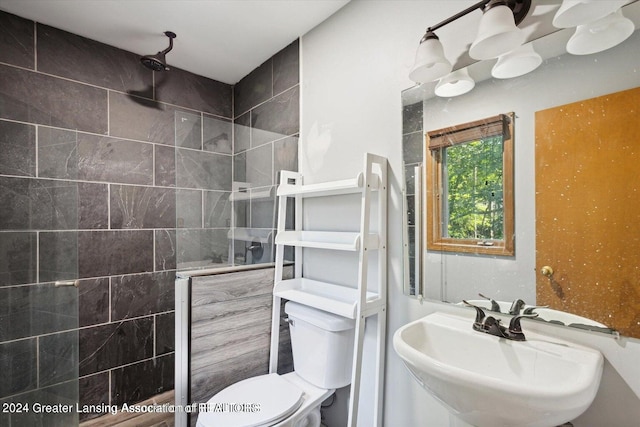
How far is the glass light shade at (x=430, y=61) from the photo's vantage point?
42.1 inches

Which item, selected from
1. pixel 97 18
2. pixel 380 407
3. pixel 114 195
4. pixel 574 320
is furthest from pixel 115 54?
pixel 574 320

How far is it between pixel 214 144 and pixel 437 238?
128 centimetres

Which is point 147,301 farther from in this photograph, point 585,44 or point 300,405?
point 585,44

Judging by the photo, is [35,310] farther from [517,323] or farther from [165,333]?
[517,323]

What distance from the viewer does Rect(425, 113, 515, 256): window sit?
1.01 m

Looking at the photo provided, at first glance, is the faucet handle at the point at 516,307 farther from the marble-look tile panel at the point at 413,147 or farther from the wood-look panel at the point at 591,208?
the marble-look tile panel at the point at 413,147

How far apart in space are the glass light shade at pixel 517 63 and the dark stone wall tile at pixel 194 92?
204cm

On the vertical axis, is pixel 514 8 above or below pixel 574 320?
above

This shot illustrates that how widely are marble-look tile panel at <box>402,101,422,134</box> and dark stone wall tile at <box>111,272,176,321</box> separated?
72.2 inches

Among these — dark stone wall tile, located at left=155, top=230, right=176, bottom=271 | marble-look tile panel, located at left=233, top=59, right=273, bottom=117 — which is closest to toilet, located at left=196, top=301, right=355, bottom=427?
dark stone wall tile, located at left=155, top=230, right=176, bottom=271

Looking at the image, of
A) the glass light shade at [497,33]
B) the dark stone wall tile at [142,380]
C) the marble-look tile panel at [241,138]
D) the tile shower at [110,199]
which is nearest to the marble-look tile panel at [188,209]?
the tile shower at [110,199]

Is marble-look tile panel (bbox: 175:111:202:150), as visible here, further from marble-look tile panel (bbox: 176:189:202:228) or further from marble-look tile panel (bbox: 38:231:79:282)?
marble-look tile panel (bbox: 38:231:79:282)

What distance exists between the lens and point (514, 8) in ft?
3.13

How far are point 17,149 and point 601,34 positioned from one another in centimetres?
225
